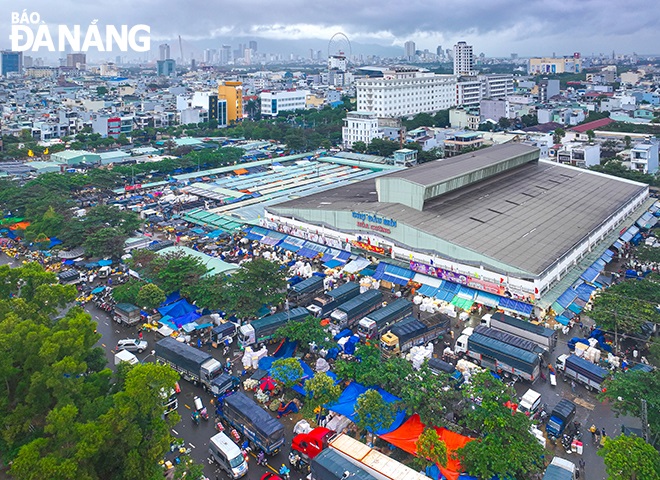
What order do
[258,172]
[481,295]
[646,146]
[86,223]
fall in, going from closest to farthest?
[481,295] → [86,223] → [646,146] → [258,172]

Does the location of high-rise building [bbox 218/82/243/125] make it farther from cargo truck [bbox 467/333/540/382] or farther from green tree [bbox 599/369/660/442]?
green tree [bbox 599/369/660/442]

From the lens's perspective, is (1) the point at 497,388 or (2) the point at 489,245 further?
(2) the point at 489,245

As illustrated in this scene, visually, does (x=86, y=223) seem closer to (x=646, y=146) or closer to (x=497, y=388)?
(x=497, y=388)

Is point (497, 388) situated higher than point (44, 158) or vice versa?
point (44, 158)

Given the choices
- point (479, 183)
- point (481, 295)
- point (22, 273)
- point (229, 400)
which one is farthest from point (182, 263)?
point (479, 183)

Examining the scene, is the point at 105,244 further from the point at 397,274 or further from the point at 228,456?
the point at 228,456

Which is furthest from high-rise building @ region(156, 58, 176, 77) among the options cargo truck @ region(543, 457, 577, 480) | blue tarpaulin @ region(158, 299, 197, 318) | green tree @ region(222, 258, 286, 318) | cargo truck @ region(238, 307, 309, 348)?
cargo truck @ region(543, 457, 577, 480)
